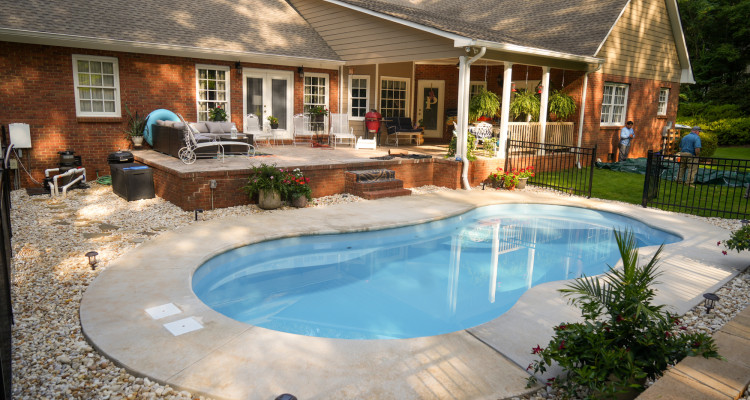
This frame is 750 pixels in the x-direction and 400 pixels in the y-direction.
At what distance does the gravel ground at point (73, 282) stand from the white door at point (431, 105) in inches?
337

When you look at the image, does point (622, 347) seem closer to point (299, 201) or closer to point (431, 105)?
point (299, 201)

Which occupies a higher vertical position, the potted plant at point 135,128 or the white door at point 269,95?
the white door at point 269,95

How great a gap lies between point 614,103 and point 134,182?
13.6 meters

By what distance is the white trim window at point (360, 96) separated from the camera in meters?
14.9

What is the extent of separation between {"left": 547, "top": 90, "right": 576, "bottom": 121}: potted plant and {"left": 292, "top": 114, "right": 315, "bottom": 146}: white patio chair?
661 centimetres

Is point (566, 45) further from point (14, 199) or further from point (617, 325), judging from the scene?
point (14, 199)

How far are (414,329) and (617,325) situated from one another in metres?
2.10

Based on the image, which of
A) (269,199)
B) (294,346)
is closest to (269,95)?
(269,199)

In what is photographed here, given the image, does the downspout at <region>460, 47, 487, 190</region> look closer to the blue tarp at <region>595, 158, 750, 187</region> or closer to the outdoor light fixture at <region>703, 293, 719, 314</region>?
the blue tarp at <region>595, 158, 750, 187</region>

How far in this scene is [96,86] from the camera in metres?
10.4

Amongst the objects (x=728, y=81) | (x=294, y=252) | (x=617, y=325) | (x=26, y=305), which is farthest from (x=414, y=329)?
(x=728, y=81)

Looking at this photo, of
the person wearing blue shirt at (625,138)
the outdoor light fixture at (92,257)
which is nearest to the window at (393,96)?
the person wearing blue shirt at (625,138)

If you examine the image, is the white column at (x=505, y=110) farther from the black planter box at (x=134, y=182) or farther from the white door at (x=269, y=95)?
the black planter box at (x=134, y=182)

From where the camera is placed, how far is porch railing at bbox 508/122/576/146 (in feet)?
41.1
